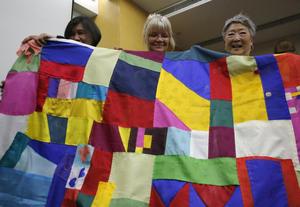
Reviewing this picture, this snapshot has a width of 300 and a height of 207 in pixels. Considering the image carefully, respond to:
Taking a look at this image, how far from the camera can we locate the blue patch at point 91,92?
1.01m

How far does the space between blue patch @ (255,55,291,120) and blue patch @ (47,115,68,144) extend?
2.09 feet

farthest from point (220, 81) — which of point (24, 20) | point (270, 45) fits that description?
point (270, 45)

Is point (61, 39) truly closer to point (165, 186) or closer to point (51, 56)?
point (51, 56)

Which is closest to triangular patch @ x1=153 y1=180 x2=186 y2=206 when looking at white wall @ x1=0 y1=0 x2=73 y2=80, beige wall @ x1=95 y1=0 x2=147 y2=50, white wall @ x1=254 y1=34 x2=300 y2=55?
white wall @ x1=0 y1=0 x2=73 y2=80

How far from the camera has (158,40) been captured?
1346 millimetres

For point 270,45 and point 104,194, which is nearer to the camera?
point 104,194

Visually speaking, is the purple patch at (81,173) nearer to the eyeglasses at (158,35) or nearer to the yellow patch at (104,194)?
the yellow patch at (104,194)

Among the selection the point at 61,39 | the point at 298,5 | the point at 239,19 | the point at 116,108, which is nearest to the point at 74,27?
the point at 61,39

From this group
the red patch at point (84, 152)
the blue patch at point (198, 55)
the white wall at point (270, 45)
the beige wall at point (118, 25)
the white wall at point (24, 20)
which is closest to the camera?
the red patch at point (84, 152)

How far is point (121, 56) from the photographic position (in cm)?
112

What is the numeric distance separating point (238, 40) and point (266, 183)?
66 cm

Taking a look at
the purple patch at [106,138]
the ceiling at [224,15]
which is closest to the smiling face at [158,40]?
the purple patch at [106,138]

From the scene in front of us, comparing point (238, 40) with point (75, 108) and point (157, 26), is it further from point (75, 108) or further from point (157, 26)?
point (75, 108)

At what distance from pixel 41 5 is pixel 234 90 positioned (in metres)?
1.17
